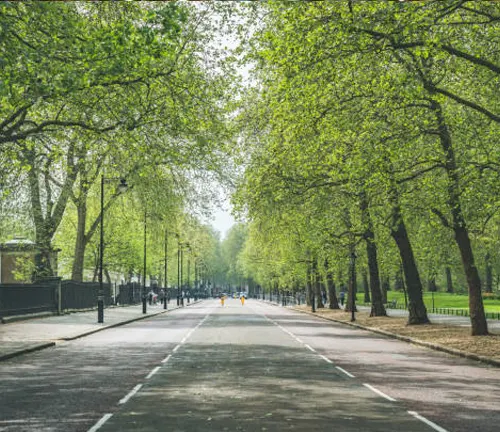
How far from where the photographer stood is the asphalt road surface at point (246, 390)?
9258 millimetres

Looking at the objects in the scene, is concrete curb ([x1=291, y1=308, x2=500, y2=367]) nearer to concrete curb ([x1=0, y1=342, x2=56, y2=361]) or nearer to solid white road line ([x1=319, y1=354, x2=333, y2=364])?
solid white road line ([x1=319, y1=354, x2=333, y2=364])

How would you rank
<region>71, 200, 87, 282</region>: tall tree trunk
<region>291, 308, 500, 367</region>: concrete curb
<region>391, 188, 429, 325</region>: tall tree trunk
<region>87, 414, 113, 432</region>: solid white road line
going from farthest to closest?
<region>71, 200, 87, 282</region>: tall tree trunk → <region>391, 188, 429, 325</region>: tall tree trunk → <region>291, 308, 500, 367</region>: concrete curb → <region>87, 414, 113, 432</region>: solid white road line

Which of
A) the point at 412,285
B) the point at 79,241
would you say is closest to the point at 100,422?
the point at 412,285

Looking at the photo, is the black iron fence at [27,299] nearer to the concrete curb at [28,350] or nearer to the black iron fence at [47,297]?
the black iron fence at [47,297]

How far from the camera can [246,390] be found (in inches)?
478

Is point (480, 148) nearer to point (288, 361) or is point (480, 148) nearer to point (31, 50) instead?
point (288, 361)

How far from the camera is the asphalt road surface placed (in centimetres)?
926

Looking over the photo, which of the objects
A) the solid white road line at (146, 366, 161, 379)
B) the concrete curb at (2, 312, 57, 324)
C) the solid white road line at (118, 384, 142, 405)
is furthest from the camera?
the concrete curb at (2, 312, 57, 324)

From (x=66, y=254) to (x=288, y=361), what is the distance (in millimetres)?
61010

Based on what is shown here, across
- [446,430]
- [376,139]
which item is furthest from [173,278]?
[446,430]

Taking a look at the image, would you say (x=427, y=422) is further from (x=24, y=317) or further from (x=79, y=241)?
(x=79, y=241)

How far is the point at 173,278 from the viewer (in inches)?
5458

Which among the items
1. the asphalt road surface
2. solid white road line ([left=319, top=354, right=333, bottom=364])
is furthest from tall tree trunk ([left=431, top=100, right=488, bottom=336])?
solid white road line ([left=319, top=354, right=333, bottom=364])

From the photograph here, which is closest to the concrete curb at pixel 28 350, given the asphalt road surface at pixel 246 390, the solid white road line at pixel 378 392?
the asphalt road surface at pixel 246 390
